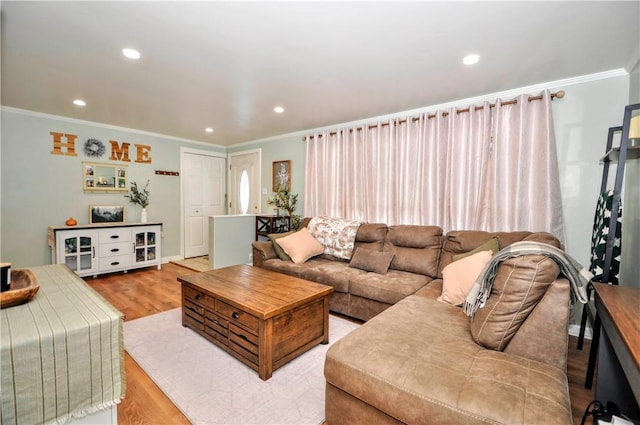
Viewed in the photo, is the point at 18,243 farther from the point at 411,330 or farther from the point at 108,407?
the point at 411,330

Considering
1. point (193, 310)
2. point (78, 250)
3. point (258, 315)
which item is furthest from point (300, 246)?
point (78, 250)

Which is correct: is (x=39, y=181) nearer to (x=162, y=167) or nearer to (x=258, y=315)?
(x=162, y=167)

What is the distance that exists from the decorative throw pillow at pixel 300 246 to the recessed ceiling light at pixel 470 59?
7.94 ft

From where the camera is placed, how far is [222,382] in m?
1.91

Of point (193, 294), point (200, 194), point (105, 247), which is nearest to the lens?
point (193, 294)

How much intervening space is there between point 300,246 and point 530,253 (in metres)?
2.46

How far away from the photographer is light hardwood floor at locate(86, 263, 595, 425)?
1631 mm

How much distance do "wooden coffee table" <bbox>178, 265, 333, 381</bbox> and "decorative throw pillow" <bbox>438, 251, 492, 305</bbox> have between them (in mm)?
945

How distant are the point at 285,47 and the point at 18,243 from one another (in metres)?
4.50

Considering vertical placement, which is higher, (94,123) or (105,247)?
(94,123)

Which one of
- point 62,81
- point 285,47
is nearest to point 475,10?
point 285,47

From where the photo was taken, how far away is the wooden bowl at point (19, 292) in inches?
37.1

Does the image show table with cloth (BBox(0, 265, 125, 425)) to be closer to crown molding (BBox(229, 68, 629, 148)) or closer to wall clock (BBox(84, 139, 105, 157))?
crown molding (BBox(229, 68, 629, 148))

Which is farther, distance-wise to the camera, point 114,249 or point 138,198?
point 138,198
